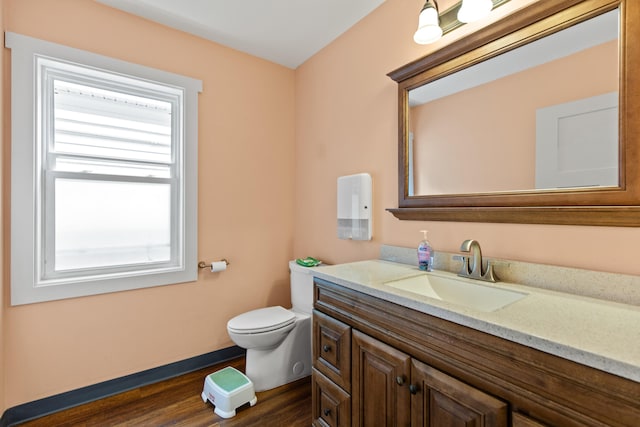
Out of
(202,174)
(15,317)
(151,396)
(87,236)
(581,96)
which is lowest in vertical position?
(151,396)

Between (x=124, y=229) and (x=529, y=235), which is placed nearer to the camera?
(x=529, y=235)

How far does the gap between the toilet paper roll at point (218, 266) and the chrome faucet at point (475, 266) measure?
1.66 meters

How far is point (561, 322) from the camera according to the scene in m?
0.80

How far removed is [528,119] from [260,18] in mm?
1749

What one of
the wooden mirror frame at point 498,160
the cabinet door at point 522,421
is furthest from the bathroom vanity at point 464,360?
the wooden mirror frame at point 498,160

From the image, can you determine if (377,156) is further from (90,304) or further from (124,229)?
(90,304)

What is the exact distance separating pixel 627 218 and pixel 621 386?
0.64 metres

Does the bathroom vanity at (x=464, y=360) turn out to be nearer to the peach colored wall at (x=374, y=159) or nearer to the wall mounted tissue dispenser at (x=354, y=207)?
the peach colored wall at (x=374, y=159)

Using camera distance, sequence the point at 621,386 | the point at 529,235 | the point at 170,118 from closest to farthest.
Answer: the point at 621,386 → the point at 529,235 → the point at 170,118

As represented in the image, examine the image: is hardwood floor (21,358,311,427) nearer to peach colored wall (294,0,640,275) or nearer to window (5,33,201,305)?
window (5,33,201,305)

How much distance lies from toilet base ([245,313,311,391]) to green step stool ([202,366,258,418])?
0.09 metres

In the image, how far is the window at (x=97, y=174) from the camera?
1.61 m

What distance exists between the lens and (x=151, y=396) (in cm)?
188

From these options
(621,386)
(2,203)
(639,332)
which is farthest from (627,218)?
(2,203)
